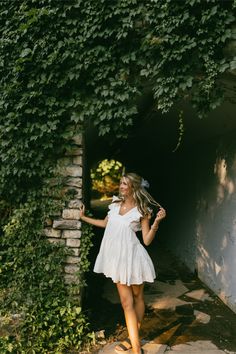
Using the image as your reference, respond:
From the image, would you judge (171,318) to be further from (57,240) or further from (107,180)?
(107,180)

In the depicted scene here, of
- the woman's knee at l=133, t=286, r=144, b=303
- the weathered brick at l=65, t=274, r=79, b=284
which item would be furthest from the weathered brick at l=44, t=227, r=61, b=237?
the woman's knee at l=133, t=286, r=144, b=303

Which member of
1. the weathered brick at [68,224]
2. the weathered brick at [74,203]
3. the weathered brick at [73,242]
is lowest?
the weathered brick at [73,242]

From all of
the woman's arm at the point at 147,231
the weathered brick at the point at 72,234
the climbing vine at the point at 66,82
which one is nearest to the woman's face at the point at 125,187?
the woman's arm at the point at 147,231

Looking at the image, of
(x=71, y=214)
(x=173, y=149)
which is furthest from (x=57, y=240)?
(x=173, y=149)

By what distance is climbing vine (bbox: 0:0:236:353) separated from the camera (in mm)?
3469

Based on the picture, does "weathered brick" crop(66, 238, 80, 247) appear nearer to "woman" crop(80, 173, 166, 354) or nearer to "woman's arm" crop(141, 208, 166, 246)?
"woman" crop(80, 173, 166, 354)

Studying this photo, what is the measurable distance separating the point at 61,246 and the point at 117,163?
1125 centimetres

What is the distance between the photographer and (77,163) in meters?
3.96

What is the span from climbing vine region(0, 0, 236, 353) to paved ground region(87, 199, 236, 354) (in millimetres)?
736

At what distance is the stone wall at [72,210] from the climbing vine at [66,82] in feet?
0.39

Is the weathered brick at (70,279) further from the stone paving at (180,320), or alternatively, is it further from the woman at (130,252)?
the stone paving at (180,320)

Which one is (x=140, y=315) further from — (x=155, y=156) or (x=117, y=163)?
(x=117, y=163)

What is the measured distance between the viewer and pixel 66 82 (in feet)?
12.4

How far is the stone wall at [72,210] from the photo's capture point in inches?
155
